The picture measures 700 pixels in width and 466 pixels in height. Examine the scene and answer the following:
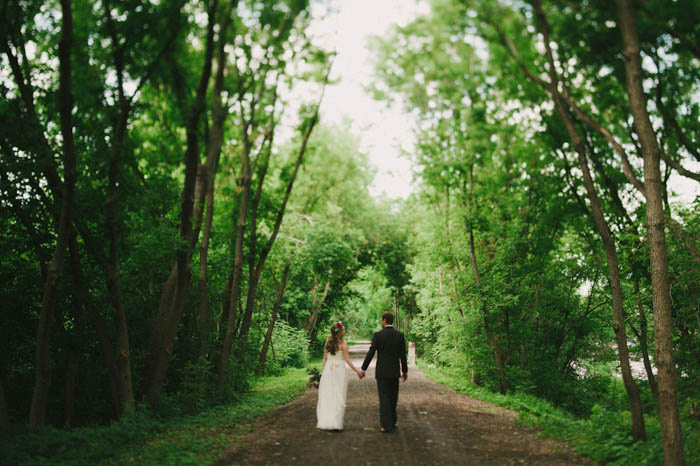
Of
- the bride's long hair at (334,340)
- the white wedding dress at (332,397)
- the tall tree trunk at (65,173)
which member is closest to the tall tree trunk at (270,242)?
the bride's long hair at (334,340)

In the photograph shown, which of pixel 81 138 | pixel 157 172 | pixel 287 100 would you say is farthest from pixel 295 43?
pixel 81 138

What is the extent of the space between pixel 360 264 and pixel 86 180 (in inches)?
870

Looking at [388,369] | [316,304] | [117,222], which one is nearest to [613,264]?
[388,369]

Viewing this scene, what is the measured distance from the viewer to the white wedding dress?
8852 mm

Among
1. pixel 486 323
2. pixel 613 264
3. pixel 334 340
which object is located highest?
pixel 613 264

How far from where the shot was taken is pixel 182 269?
34.1 ft

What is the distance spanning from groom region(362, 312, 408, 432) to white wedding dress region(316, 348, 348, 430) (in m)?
0.49

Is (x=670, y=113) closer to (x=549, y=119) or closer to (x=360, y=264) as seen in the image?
(x=549, y=119)

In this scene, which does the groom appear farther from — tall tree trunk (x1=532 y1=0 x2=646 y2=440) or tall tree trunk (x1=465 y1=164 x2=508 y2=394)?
tall tree trunk (x1=465 y1=164 x2=508 y2=394)

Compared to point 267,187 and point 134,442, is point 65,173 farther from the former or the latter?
point 267,187

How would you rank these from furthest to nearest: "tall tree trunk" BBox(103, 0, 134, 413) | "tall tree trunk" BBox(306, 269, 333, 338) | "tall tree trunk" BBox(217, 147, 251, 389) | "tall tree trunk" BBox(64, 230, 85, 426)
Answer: "tall tree trunk" BBox(306, 269, 333, 338)
"tall tree trunk" BBox(217, 147, 251, 389)
"tall tree trunk" BBox(64, 230, 85, 426)
"tall tree trunk" BBox(103, 0, 134, 413)

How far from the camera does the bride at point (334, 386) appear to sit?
8867mm

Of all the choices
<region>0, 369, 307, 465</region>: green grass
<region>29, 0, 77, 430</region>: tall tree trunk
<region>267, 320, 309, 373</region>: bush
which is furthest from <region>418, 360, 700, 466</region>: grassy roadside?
<region>267, 320, 309, 373</region>: bush

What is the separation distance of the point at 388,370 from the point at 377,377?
0.26 metres
